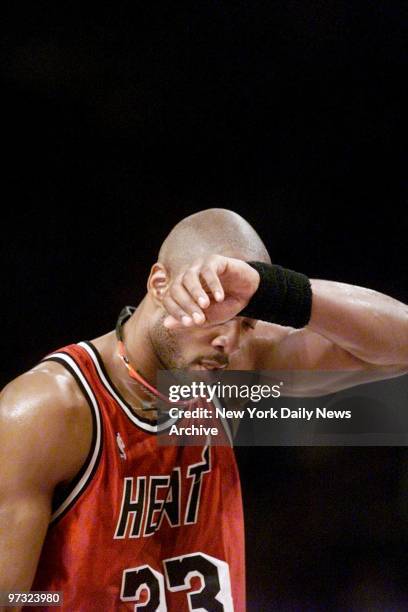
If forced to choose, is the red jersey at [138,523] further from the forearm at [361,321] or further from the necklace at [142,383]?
the forearm at [361,321]

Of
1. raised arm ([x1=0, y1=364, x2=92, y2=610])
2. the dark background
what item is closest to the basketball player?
raised arm ([x1=0, y1=364, x2=92, y2=610])

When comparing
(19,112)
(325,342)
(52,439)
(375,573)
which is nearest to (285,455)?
(375,573)

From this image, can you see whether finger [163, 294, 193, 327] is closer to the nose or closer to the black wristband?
the black wristband

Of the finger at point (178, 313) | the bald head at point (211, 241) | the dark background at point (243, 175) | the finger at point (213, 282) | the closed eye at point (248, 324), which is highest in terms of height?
the dark background at point (243, 175)

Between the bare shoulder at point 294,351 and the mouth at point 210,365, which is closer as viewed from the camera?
the mouth at point 210,365

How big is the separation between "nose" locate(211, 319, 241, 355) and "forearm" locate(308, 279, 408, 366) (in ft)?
0.40

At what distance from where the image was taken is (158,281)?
1272 millimetres

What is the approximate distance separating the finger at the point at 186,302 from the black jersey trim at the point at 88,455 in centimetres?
38

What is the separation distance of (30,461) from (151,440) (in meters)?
0.26

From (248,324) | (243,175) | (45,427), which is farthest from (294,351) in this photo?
(243,175)

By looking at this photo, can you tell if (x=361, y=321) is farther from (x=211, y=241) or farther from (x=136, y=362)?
(x=136, y=362)

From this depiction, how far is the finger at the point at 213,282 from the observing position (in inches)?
34.5

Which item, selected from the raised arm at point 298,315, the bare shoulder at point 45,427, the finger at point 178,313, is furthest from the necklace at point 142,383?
the finger at point 178,313

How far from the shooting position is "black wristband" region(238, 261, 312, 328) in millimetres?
1050
